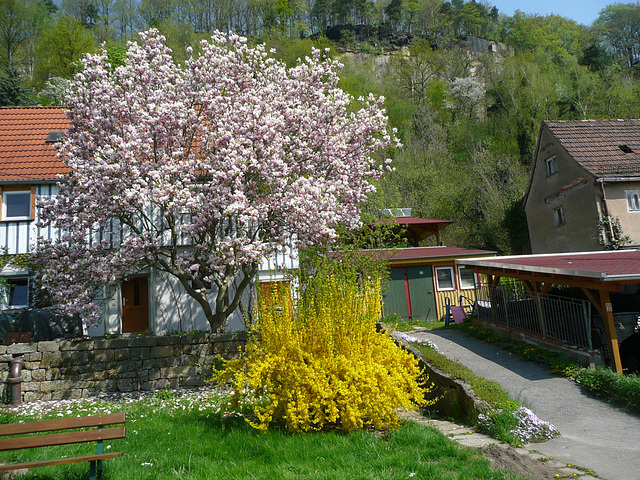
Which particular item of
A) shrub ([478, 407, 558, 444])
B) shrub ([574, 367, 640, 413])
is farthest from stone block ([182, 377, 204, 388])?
shrub ([574, 367, 640, 413])

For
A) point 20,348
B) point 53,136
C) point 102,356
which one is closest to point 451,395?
point 102,356

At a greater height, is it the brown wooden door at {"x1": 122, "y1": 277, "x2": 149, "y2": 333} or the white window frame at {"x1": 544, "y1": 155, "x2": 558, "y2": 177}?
the white window frame at {"x1": 544, "y1": 155, "x2": 558, "y2": 177}

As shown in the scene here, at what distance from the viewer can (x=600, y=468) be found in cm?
550

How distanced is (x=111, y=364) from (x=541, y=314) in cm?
1104

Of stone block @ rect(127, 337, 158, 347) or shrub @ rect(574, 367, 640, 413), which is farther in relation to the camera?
stone block @ rect(127, 337, 158, 347)

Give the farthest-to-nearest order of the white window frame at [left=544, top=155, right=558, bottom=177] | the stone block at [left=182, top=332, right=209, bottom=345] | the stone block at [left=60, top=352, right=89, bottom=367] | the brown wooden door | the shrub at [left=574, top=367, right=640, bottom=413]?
the white window frame at [left=544, top=155, right=558, bottom=177] → the brown wooden door → the stone block at [left=182, top=332, right=209, bottom=345] → the stone block at [left=60, top=352, right=89, bottom=367] → the shrub at [left=574, top=367, right=640, bottom=413]

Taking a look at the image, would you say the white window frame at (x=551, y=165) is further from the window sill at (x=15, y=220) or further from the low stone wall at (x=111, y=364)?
the window sill at (x=15, y=220)

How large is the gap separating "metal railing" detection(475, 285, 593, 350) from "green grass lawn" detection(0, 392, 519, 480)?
635 centimetres

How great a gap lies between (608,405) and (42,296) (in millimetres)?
15345

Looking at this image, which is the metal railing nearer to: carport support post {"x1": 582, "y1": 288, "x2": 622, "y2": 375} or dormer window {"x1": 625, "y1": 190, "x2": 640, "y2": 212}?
carport support post {"x1": 582, "y1": 288, "x2": 622, "y2": 375}

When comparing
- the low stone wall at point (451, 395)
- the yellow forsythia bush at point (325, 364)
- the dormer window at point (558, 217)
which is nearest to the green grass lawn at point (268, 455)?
the yellow forsythia bush at point (325, 364)

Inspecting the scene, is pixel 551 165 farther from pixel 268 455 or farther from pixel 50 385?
pixel 50 385

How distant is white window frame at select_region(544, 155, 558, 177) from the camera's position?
25.0 meters

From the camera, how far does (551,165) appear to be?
2553 centimetres
